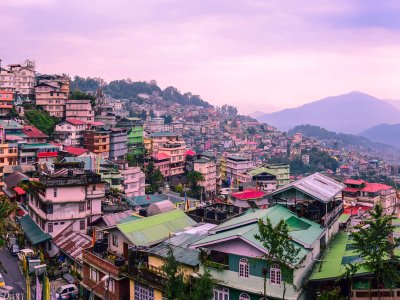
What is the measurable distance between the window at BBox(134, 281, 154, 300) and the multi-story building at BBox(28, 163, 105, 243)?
14031 mm

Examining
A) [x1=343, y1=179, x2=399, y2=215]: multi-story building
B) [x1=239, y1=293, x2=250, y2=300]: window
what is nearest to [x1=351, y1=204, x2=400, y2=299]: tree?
[x1=239, y1=293, x2=250, y2=300]: window

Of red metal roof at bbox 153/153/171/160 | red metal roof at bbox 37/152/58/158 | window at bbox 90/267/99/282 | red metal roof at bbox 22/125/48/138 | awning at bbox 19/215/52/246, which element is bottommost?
awning at bbox 19/215/52/246

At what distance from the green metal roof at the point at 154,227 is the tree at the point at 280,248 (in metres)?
→ 8.28

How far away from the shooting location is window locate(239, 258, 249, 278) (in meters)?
19.7

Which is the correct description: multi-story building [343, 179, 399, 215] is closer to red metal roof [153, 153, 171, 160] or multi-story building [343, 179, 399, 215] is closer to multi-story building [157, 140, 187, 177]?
multi-story building [157, 140, 187, 177]

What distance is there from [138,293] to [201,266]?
159 inches

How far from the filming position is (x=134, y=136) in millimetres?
83438

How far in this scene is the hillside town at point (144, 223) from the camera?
768 inches

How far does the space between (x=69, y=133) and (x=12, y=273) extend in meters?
42.0

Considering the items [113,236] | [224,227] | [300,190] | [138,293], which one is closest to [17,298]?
[113,236]

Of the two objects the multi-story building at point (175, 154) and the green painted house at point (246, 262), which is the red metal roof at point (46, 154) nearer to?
the multi-story building at point (175, 154)

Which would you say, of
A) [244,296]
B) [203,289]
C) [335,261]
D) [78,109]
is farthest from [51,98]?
[203,289]

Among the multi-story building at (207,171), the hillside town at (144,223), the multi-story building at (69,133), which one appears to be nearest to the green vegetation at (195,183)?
the hillside town at (144,223)

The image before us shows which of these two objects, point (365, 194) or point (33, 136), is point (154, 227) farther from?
point (365, 194)
